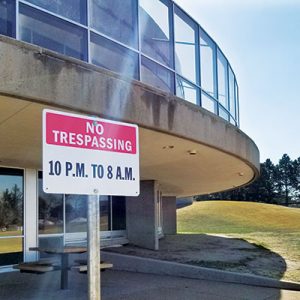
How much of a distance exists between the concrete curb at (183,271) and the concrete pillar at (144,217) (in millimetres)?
2576

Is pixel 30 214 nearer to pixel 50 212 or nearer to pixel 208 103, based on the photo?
pixel 50 212

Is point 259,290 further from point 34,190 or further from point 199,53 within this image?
point 34,190

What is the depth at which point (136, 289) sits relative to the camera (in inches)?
375

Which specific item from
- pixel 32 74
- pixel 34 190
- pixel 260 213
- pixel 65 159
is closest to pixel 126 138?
pixel 65 159

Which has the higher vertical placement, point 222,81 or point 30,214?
point 222,81

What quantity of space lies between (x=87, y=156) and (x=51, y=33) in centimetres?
496

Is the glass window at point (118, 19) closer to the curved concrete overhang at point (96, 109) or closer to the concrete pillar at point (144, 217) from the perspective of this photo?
the curved concrete overhang at point (96, 109)

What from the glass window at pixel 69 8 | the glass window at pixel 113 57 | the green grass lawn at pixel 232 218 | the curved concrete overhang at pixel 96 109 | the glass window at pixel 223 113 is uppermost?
the glass window at pixel 69 8

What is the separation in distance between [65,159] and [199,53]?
8.85 m

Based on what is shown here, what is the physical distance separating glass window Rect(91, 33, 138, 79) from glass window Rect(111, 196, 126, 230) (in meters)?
7.76

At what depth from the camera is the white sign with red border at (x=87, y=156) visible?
2719 millimetres

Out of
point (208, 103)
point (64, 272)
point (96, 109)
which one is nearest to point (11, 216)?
point (64, 272)

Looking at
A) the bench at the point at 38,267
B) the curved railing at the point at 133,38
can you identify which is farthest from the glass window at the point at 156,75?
the bench at the point at 38,267

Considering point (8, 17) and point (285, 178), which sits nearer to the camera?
point (8, 17)
